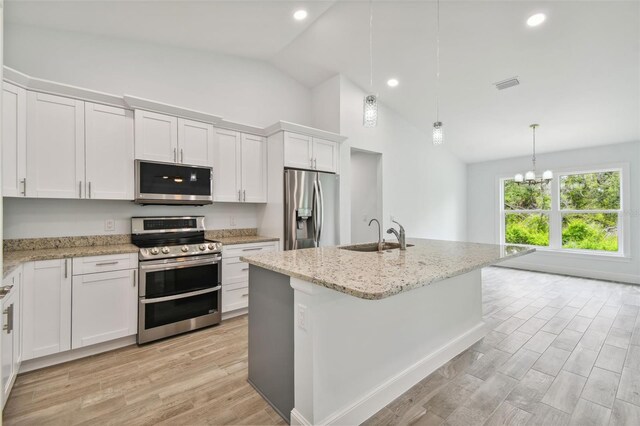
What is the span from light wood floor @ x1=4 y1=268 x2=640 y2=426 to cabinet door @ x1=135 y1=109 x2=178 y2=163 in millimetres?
1850

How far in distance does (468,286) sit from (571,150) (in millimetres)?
4890

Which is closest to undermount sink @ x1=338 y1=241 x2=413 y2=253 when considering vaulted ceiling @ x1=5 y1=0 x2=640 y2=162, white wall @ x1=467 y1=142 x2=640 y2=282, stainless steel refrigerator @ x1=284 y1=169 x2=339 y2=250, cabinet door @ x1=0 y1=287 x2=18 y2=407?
stainless steel refrigerator @ x1=284 y1=169 x2=339 y2=250

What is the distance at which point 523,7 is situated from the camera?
9.53 feet

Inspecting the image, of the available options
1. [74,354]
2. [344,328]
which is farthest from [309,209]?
[74,354]

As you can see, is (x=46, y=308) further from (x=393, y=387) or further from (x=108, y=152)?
(x=393, y=387)

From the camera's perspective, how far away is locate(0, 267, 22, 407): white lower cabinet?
178 centimetres

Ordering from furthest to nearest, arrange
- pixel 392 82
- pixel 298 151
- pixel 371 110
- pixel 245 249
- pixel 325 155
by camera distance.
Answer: pixel 392 82
pixel 325 155
pixel 298 151
pixel 245 249
pixel 371 110

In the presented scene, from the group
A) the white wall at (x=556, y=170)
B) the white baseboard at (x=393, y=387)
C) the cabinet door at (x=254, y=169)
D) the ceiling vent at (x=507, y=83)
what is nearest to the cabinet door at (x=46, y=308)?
the cabinet door at (x=254, y=169)

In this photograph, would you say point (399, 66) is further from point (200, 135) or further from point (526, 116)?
point (200, 135)

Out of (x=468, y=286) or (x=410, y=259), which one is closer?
(x=410, y=259)

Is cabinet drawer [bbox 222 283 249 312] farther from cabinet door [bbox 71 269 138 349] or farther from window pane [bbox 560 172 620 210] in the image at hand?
window pane [bbox 560 172 620 210]

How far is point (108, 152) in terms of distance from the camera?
9.21 ft

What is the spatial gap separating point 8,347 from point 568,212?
7.88 m

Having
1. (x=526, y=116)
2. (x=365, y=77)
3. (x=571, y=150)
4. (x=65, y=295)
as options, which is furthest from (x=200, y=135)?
(x=571, y=150)
